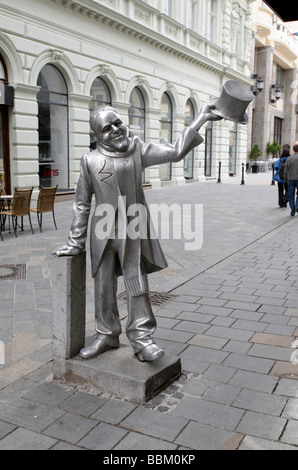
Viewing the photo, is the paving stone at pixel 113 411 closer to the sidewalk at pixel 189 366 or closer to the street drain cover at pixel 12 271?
the sidewalk at pixel 189 366

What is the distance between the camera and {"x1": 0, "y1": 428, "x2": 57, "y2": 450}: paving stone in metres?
2.58

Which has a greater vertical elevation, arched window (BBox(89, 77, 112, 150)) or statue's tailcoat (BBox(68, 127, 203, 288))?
arched window (BBox(89, 77, 112, 150))

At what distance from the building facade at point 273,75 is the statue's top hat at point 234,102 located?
35.3 metres

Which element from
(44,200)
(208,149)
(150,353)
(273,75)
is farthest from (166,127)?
(273,75)

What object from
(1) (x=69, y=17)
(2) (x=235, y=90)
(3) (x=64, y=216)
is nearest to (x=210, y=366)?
(2) (x=235, y=90)

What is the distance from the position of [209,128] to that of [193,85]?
3915 mm

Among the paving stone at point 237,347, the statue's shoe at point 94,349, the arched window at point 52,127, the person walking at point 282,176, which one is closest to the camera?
the statue's shoe at point 94,349

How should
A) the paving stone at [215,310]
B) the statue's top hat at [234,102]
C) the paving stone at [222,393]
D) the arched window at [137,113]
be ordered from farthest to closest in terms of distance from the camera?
1. the arched window at [137,113]
2. the paving stone at [215,310]
3. the paving stone at [222,393]
4. the statue's top hat at [234,102]

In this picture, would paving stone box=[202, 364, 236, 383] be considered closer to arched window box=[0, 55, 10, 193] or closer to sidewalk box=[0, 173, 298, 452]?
sidewalk box=[0, 173, 298, 452]

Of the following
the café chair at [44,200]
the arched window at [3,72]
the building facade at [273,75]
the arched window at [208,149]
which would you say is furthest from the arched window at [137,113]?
the building facade at [273,75]

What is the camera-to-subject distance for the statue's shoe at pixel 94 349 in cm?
333

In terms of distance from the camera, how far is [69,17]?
45.1ft

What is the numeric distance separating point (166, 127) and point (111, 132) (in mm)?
18311

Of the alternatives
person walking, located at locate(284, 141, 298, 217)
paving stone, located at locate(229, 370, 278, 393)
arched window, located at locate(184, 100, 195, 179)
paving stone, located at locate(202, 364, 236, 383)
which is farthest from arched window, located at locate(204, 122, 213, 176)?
paving stone, located at locate(229, 370, 278, 393)
